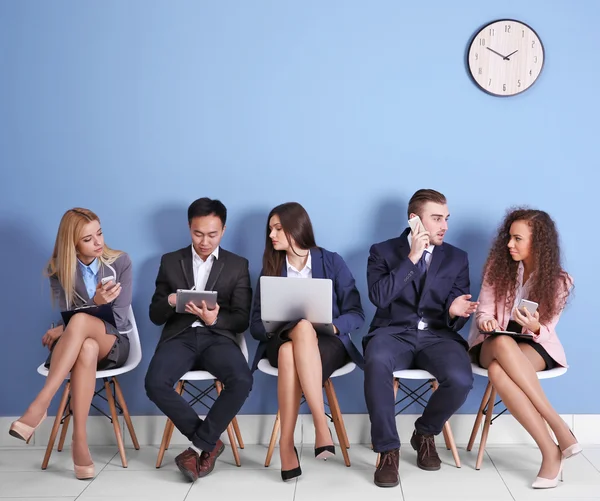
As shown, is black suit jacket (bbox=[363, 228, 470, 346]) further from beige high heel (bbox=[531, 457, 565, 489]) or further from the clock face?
the clock face

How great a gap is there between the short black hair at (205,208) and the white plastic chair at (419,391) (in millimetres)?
1143

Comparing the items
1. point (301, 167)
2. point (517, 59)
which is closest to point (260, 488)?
point (301, 167)

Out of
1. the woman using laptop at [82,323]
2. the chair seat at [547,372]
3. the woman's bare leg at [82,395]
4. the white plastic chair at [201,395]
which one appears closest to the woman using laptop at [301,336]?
the white plastic chair at [201,395]

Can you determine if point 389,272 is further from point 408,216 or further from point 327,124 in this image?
point 327,124

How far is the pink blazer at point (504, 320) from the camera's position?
333 centimetres

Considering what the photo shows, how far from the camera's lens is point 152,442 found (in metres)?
3.77

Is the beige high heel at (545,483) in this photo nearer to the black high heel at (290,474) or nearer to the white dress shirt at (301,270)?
the black high heel at (290,474)

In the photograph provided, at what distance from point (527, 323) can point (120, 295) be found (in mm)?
1915

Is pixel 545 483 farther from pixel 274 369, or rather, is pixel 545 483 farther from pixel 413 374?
pixel 274 369

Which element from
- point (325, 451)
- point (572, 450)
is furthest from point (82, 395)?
point (572, 450)

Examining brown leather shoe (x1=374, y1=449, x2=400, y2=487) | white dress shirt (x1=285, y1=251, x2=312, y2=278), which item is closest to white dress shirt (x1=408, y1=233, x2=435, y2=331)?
white dress shirt (x1=285, y1=251, x2=312, y2=278)

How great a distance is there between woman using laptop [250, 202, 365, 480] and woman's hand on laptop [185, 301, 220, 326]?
24cm

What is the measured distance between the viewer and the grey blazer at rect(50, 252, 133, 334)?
11.5 ft

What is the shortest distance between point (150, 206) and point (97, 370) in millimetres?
899
